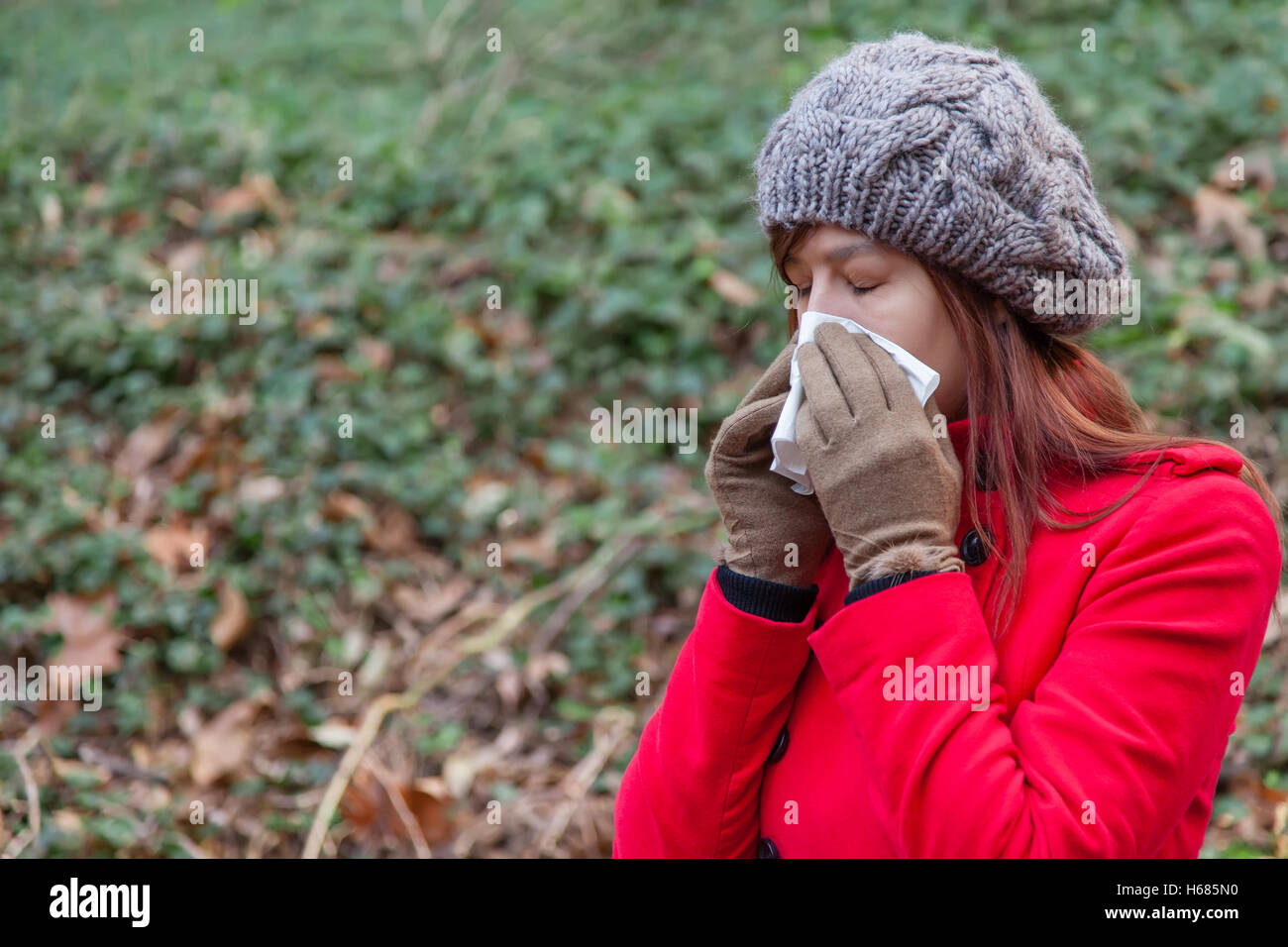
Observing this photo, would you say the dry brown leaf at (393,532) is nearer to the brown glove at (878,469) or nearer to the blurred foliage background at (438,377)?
the blurred foliage background at (438,377)

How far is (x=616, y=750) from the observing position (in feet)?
12.4

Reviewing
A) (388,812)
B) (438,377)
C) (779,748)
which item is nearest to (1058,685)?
(779,748)

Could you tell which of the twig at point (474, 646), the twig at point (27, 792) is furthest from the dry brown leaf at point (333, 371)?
the twig at point (27, 792)

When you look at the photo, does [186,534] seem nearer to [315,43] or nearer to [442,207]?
[442,207]

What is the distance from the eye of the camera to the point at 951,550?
1490 millimetres

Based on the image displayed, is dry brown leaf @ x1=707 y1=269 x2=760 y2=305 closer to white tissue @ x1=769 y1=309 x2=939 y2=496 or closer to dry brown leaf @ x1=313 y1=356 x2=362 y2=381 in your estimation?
dry brown leaf @ x1=313 y1=356 x2=362 y2=381

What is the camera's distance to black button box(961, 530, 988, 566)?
161cm

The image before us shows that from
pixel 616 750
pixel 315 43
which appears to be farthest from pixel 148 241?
pixel 616 750

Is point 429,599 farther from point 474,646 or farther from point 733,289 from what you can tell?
point 733,289

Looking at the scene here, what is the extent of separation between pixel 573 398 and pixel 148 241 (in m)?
2.70

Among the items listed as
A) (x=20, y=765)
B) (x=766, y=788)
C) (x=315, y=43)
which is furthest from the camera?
(x=315, y=43)

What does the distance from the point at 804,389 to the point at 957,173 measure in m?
0.39

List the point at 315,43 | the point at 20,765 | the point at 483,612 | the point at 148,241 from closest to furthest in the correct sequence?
the point at 20,765 < the point at 483,612 < the point at 148,241 < the point at 315,43
